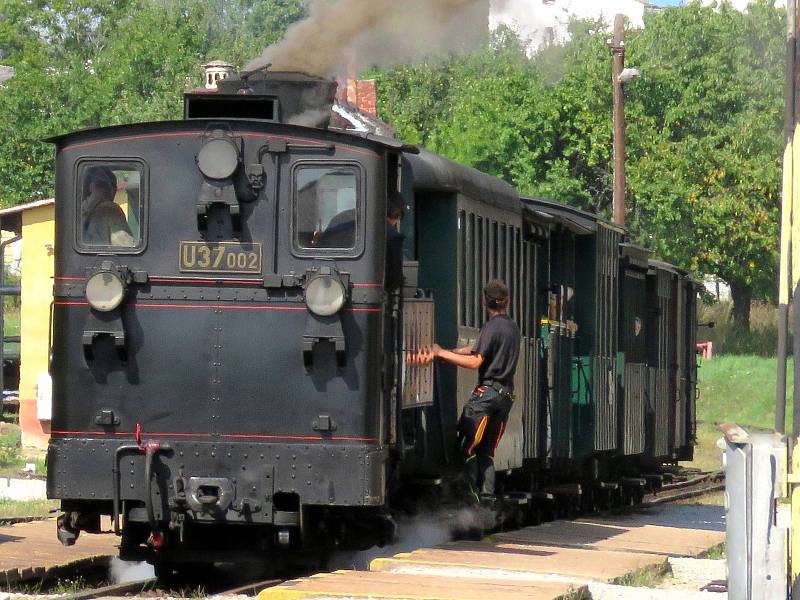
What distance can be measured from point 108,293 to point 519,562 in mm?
2959

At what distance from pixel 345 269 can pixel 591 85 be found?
42.6 meters

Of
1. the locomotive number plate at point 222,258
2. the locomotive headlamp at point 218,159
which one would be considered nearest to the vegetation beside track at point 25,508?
the locomotive number plate at point 222,258

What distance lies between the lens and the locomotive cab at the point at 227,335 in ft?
32.0

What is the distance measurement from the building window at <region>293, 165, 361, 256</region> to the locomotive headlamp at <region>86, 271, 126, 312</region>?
1123 mm

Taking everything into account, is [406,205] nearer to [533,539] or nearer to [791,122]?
[533,539]

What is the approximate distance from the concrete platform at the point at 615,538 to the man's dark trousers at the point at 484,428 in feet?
1.52

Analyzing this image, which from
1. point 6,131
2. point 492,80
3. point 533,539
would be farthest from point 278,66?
point 6,131

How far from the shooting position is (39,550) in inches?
456

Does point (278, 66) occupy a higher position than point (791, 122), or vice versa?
point (278, 66)

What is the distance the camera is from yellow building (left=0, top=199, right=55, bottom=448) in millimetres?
27891

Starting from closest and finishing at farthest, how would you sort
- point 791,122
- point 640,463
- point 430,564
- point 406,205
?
point 791,122, point 430,564, point 406,205, point 640,463

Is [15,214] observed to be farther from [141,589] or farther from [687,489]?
[141,589]

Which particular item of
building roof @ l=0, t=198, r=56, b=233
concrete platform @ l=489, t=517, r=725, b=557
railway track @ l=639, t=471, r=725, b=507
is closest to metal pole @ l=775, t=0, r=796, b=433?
concrete platform @ l=489, t=517, r=725, b=557

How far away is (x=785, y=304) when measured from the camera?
6.46 meters
